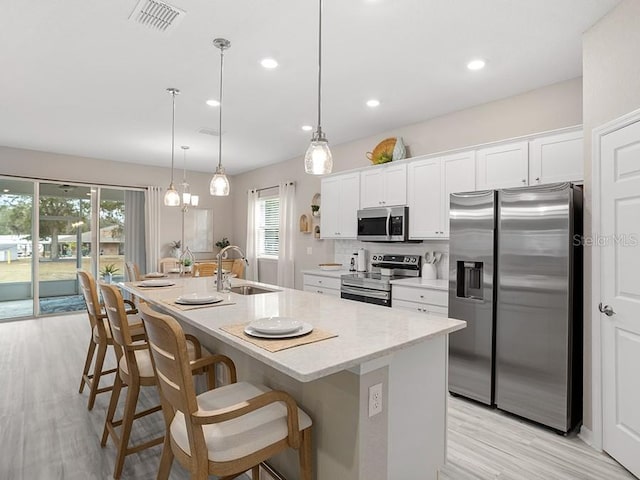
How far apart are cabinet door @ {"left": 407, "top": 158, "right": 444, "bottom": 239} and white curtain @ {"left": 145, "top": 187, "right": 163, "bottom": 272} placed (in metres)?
4.93

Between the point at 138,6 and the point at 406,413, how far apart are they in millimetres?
2767

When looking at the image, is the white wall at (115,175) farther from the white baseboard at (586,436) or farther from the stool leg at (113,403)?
the white baseboard at (586,436)

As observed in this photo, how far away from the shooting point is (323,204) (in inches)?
214

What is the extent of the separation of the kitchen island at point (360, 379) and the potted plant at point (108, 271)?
5440 millimetres

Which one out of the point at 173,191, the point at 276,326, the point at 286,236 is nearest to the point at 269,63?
the point at 173,191

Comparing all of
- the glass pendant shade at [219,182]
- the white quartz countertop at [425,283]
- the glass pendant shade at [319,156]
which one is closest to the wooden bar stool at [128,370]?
the glass pendant shade at [219,182]

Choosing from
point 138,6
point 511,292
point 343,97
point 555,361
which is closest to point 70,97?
point 138,6

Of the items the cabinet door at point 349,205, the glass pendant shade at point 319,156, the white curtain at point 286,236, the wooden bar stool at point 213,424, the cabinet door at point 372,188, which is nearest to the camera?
the wooden bar stool at point 213,424

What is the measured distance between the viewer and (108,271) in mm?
6934

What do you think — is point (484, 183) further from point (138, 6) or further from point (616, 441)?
point (138, 6)

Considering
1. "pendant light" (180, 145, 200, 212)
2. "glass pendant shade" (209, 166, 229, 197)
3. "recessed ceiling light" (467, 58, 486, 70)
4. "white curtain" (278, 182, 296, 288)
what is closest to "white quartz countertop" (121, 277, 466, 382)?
"glass pendant shade" (209, 166, 229, 197)

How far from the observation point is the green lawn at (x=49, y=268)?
19.6 feet

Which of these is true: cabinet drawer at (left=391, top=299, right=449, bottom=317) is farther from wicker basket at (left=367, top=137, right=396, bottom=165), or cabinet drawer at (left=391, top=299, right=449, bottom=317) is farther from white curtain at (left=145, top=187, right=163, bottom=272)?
white curtain at (left=145, top=187, right=163, bottom=272)

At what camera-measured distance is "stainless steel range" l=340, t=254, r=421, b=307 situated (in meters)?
4.08
